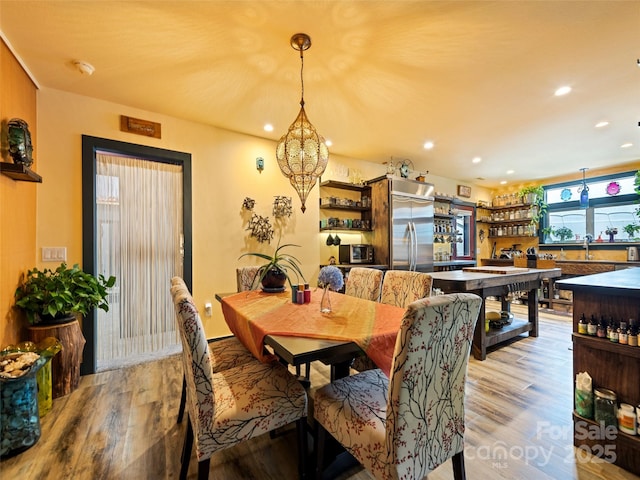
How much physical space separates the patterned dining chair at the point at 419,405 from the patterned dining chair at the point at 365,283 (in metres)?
1.30

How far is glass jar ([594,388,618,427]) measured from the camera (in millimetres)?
1515

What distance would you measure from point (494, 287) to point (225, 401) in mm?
2923

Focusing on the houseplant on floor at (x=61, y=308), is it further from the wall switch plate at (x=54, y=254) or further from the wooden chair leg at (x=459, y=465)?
the wooden chair leg at (x=459, y=465)

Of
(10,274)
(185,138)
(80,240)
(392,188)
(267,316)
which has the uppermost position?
(185,138)

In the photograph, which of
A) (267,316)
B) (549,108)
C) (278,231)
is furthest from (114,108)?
(549,108)

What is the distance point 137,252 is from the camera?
3.02 metres

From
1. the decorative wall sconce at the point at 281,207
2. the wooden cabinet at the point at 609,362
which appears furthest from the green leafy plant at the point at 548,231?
the decorative wall sconce at the point at 281,207

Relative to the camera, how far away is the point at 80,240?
2658 millimetres

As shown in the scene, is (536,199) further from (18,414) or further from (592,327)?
(18,414)

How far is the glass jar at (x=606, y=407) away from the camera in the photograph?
59.6 inches

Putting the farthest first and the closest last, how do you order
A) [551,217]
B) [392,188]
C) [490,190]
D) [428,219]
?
[490,190] → [551,217] → [428,219] → [392,188]

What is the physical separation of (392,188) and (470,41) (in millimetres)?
2419

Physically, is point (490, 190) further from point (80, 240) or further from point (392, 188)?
point (80, 240)

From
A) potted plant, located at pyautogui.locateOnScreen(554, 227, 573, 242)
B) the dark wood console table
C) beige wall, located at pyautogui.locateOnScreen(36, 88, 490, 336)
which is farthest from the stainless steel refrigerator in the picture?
potted plant, located at pyautogui.locateOnScreen(554, 227, 573, 242)
